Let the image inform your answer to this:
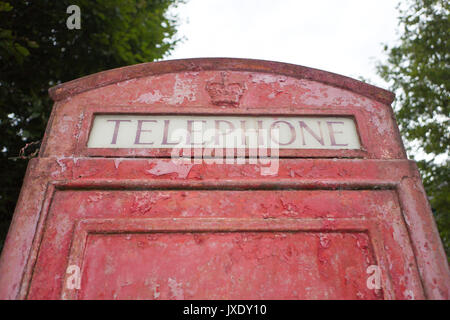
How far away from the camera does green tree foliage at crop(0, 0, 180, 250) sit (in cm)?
338

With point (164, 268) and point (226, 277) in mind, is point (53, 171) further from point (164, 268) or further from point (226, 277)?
point (226, 277)

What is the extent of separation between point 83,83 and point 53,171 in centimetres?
55

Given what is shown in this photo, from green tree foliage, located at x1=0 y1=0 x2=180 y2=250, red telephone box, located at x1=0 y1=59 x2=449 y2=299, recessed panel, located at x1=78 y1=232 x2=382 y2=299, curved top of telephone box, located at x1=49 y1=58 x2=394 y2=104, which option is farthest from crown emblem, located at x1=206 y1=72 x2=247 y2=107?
green tree foliage, located at x1=0 y1=0 x2=180 y2=250

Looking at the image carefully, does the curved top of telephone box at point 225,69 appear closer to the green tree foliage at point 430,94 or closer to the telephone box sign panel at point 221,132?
the telephone box sign panel at point 221,132

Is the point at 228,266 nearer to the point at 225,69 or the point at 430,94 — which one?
the point at 225,69

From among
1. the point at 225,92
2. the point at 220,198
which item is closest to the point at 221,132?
the point at 225,92

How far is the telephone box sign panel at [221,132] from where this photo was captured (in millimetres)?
1518

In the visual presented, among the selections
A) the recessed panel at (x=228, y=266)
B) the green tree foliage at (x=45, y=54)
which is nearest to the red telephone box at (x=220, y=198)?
the recessed panel at (x=228, y=266)

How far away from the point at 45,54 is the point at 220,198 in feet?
11.7

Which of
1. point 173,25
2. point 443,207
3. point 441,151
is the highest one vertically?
point 173,25

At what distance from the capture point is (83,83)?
170cm

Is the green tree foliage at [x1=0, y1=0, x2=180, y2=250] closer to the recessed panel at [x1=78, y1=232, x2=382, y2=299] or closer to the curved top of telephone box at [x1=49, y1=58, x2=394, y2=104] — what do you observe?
the curved top of telephone box at [x1=49, y1=58, x2=394, y2=104]
